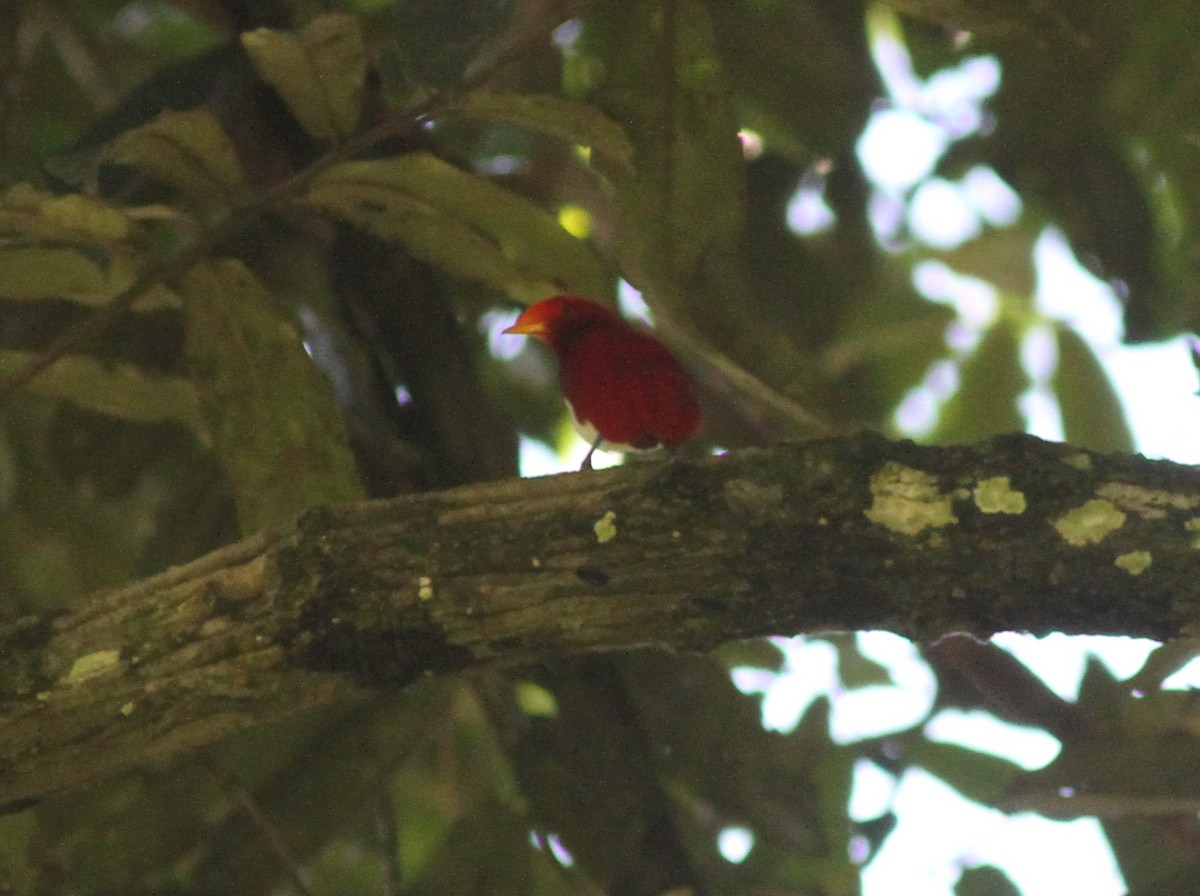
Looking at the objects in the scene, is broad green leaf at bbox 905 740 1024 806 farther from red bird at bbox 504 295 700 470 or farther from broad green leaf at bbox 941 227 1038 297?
broad green leaf at bbox 941 227 1038 297

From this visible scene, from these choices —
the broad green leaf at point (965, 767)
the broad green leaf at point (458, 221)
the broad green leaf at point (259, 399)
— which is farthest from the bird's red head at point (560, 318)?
the broad green leaf at point (965, 767)

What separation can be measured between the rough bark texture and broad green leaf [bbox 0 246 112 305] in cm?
50

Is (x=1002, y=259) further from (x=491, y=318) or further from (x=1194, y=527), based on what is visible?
(x=1194, y=527)

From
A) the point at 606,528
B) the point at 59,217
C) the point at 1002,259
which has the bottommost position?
the point at 606,528

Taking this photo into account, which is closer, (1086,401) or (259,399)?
(259,399)

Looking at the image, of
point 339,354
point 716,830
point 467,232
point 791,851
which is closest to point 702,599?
point 467,232

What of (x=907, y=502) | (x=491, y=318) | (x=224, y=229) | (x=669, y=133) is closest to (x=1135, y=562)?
(x=907, y=502)

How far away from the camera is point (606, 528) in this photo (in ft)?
4.79

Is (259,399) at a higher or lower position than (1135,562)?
higher

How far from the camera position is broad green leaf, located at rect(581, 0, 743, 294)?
1669 millimetres

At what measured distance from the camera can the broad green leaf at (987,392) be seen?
2949 millimetres

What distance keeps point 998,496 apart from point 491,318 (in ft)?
5.75

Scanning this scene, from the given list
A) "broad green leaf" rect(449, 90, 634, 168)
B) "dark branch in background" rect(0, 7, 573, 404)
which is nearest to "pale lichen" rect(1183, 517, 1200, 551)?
"broad green leaf" rect(449, 90, 634, 168)

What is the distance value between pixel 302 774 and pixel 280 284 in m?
0.92
